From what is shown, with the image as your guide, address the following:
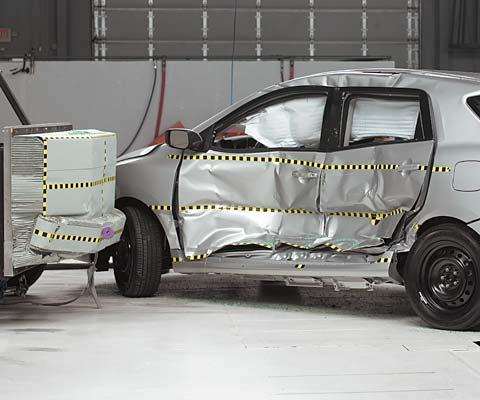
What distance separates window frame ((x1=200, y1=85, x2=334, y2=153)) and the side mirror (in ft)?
0.34

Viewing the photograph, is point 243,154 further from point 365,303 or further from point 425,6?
point 425,6

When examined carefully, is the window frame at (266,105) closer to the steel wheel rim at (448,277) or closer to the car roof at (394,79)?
the car roof at (394,79)

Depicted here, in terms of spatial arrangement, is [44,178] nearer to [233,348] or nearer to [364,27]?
[233,348]

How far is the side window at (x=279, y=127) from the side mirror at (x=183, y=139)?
16 cm

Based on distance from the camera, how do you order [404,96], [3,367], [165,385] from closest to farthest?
[165,385], [3,367], [404,96]

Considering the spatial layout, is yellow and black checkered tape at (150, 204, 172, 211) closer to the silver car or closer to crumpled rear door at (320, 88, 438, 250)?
the silver car

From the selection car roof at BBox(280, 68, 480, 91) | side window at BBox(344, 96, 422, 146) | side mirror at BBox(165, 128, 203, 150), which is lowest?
side mirror at BBox(165, 128, 203, 150)

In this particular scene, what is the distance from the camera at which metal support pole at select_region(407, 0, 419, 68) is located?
16125mm

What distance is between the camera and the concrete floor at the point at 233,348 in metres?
5.77

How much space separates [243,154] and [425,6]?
9064 mm

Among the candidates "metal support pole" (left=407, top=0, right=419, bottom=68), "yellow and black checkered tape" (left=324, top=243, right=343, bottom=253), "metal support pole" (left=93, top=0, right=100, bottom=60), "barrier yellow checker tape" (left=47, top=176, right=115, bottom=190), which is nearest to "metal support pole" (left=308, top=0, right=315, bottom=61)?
"metal support pole" (left=407, top=0, right=419, bottom=68)

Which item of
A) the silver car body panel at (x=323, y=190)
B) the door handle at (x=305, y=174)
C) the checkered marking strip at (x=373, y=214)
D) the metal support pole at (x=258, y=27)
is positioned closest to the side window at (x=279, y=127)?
the silver car body panel at (x=323, y=190)

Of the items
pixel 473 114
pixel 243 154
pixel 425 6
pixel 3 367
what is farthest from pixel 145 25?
pixel 3 367

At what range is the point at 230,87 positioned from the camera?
14.3m
